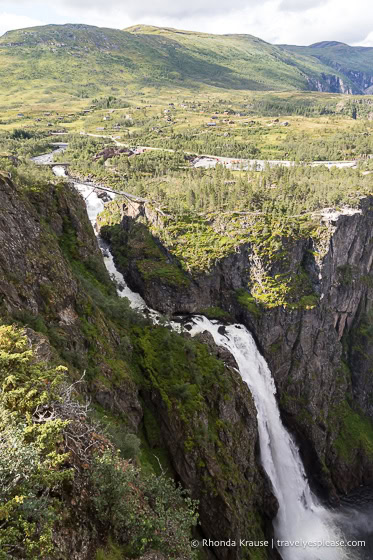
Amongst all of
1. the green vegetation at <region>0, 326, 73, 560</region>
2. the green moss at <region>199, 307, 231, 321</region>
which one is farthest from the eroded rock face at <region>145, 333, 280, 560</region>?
the green vegetation at <region>0, 326, 73, 560</region>

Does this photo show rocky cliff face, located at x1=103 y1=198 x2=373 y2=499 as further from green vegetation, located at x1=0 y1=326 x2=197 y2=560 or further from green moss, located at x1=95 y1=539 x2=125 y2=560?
green moss, located at x1=95 y1=539 x2=125 y2=560

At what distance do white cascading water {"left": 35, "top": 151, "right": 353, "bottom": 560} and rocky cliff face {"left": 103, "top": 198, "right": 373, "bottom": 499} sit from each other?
12.6 feet

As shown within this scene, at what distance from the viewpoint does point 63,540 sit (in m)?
14.9

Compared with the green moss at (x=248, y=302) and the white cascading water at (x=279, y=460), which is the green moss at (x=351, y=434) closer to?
the white cascading water at (x=279, y=460)

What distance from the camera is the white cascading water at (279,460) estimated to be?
5181cm

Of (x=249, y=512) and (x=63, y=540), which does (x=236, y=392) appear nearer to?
(x=249, y=512)

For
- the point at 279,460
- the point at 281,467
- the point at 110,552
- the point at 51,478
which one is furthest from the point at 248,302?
the point at 51,478

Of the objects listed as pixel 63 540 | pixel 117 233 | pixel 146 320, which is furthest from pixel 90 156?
pixel 63 540

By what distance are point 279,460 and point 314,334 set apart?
2706cm

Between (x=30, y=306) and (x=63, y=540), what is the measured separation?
2163cm

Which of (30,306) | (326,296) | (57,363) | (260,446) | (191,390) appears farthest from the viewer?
(326,296)

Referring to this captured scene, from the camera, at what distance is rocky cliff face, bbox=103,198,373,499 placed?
67.7 meters

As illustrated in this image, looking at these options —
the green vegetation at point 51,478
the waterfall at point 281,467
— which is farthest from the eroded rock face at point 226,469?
the green vegetation at point 51,478

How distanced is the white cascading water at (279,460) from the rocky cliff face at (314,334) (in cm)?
383
